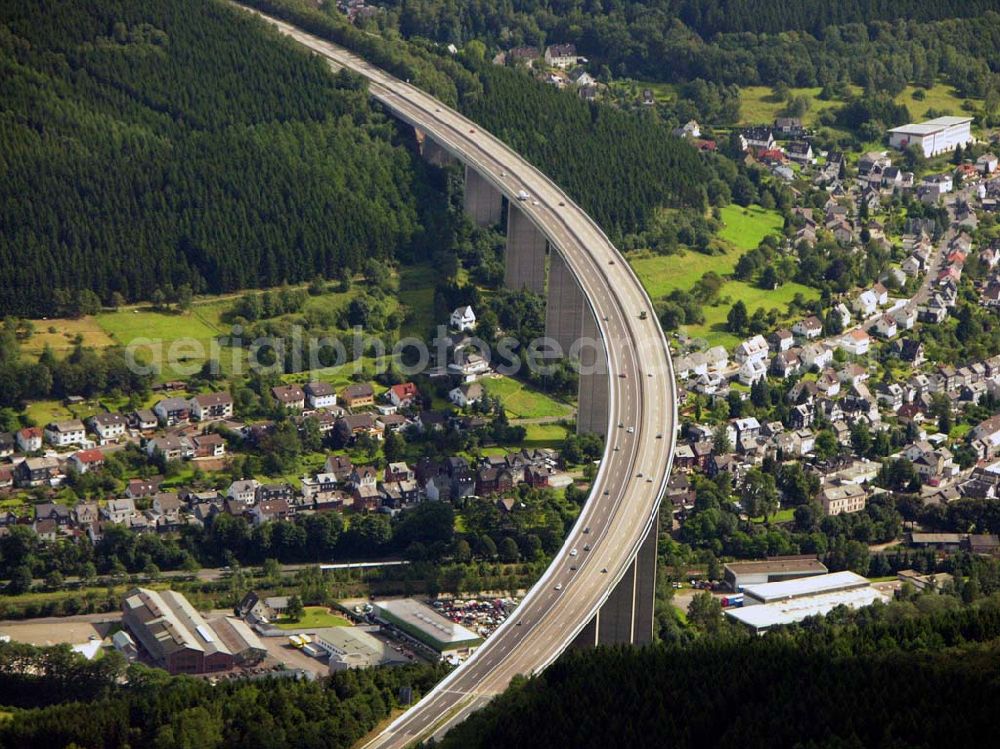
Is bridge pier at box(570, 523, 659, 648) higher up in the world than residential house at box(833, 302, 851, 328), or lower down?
lower down

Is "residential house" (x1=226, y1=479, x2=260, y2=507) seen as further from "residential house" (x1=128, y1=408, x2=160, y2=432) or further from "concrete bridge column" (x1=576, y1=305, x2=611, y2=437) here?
"concrete bridge column" (x1=576, y1=305, x2=611, y2=437)

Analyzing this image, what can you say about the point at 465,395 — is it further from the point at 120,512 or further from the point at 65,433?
the point at 120,512

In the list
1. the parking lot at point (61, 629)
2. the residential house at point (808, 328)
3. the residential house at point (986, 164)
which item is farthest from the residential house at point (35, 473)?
the residential house at point (986, 164)

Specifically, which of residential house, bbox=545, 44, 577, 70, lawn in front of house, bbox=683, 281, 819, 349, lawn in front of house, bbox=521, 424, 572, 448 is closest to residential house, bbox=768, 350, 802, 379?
lawn in front of house, bbox=683, 281, 819, 349

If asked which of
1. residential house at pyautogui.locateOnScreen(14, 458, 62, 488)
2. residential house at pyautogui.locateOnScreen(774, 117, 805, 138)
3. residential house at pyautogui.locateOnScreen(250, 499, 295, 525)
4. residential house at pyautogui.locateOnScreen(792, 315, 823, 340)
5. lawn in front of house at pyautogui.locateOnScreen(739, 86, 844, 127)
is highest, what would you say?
lawn in front of house at pyautogui.locateOnScreen(739, 86, 844, 127)

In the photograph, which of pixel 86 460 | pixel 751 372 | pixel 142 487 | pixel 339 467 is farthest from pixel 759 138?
pixel 86 460

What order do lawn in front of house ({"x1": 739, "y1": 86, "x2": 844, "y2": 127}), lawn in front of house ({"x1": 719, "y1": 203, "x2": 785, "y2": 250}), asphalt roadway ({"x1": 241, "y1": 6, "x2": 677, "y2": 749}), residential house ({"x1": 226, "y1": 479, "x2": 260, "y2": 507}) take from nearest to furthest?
asphalt roadway ({"x1": 241, "y1": 6, "x2": 677, "y2": 749}), residential house ({"x1": 226, "y1": 479, "x2": 260, "y2": 507}), lawn in front of house ({"x1": 719, "y1": 203, "x2": 785, "y2": 250}), lawn in front of house ({"x1": 739, "y1": 86, "x2": 844, "y2": 127})
